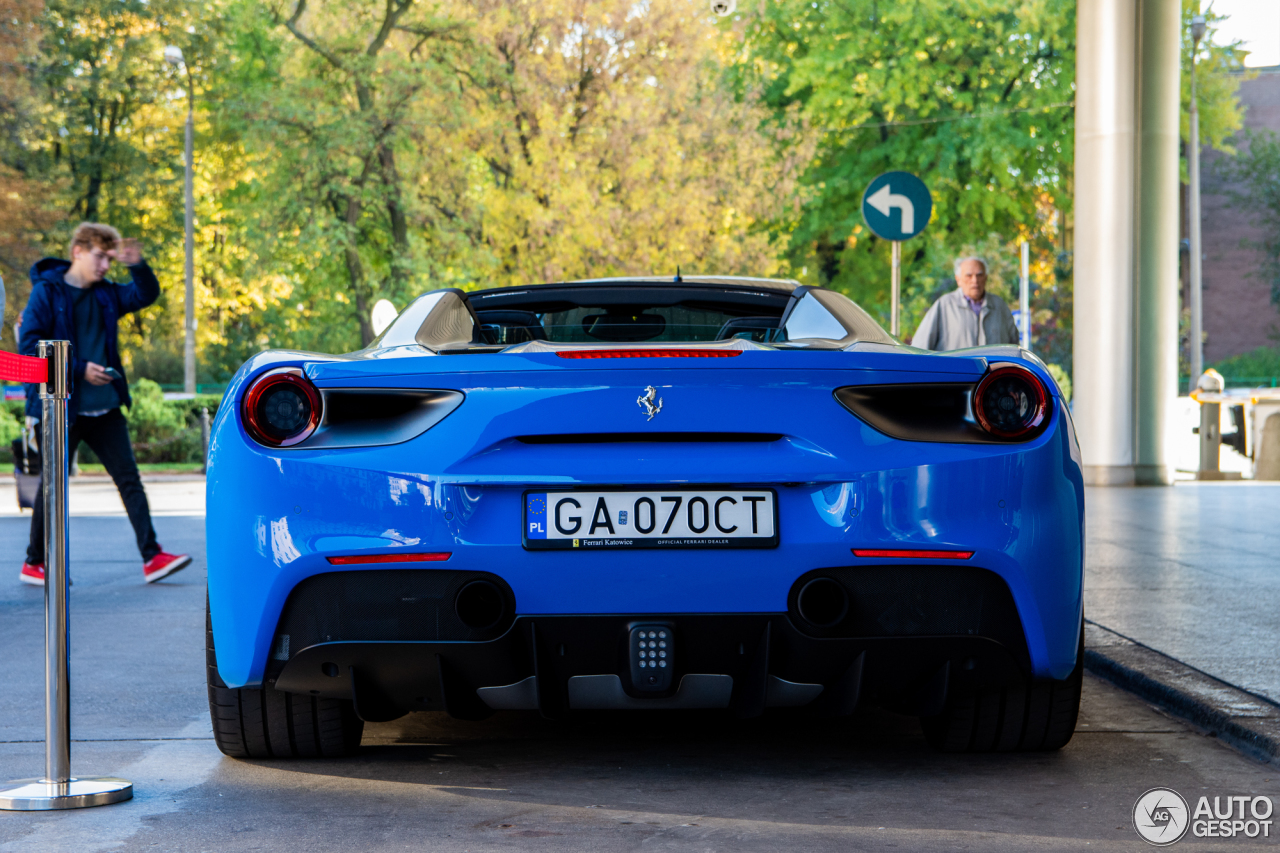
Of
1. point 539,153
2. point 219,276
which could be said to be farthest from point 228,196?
point 539,153

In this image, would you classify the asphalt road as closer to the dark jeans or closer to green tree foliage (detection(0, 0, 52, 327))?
the dark jeans

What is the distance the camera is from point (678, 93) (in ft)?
84.0

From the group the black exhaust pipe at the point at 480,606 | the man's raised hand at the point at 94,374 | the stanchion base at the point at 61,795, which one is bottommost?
the stanchion base at the point at 61,795

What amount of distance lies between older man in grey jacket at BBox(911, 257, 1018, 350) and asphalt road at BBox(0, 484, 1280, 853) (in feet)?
15.1

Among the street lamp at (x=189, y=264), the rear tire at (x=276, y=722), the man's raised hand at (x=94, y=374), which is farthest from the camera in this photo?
the street lamp at (x=189, y=264)

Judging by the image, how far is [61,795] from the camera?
3.56 m

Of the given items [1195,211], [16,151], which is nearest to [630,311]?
[16,151]

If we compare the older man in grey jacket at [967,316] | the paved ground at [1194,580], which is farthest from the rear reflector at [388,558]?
the older man in grey jacket at [967,316]

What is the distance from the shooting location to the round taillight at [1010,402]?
351 cm

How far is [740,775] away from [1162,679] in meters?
Answer: 1.69

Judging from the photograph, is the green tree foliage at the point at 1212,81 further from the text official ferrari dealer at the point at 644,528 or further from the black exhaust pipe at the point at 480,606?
the black exhaust pipe at the point at 480,606

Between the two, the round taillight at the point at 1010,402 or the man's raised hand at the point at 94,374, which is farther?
the man's raised hand at the point at 94,374

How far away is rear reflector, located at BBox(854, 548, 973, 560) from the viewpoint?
3.34m

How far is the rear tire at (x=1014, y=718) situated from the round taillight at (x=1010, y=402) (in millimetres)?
719
